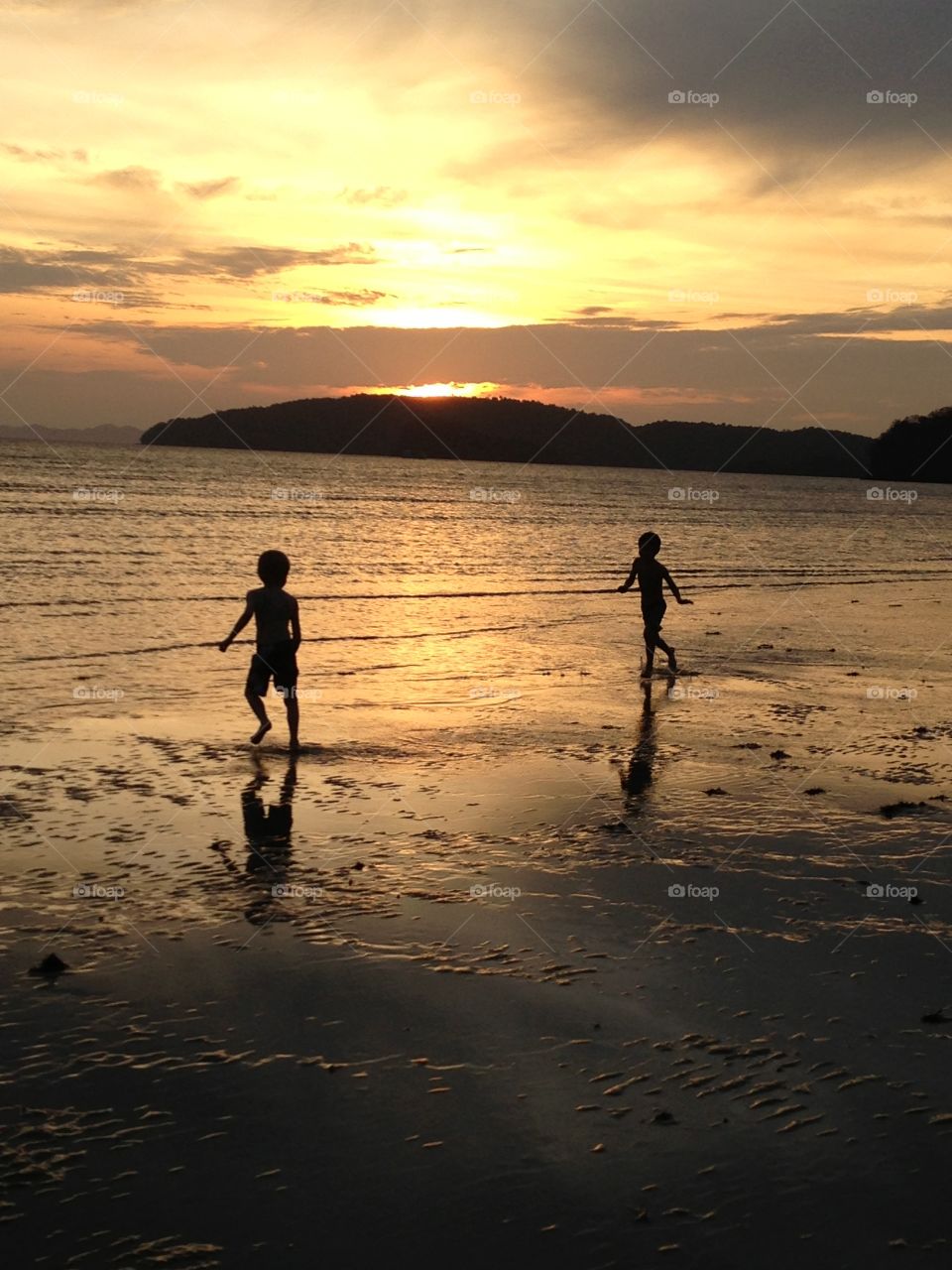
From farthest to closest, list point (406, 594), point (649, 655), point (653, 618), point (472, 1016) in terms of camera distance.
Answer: point (406, 594)
point (649, 655)
point (653, 618)
point (472, 1016)

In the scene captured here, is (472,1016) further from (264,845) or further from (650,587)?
(650,587)

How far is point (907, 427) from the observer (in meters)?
196

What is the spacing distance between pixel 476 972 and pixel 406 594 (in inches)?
952

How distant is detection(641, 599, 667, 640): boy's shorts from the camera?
1670cm

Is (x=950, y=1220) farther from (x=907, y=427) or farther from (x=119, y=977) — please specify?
(x=907, y=427)

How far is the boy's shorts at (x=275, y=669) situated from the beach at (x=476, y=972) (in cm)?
53

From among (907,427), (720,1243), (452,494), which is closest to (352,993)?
(720,1243)

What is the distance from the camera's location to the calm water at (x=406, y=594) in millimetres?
16359

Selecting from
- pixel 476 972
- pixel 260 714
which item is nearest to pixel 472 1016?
pixel 476 972

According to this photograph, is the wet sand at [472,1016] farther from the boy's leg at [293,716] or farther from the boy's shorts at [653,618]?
the boy's shorts at [653,618]

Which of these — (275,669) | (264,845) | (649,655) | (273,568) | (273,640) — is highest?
(273,568)

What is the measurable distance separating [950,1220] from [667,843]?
440 centimetres

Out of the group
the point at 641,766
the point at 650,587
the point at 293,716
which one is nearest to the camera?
the point at 641,766

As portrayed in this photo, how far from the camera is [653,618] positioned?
1673cm
